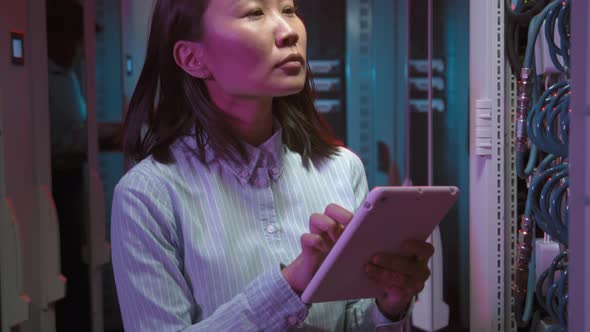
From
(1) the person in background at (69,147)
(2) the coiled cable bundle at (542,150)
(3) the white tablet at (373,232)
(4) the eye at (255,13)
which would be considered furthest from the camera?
(1) the person in background at (69,147)

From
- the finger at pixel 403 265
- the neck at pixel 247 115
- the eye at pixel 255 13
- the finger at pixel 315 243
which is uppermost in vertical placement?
the eye at pixel 255 13

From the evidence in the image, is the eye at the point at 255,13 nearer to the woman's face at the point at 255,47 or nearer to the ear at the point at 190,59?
the woman's face at the point at 255,47

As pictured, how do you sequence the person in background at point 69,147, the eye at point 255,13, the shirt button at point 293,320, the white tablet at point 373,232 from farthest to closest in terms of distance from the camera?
the person in background at point 69,147 < the eye at point 255,13 < the shirt button at point 293,320 < the white tablet at point 373,232

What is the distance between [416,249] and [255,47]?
403 millimetres

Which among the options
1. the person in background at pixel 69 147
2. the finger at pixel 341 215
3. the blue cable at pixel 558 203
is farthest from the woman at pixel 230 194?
the person in background at pixel 69 147

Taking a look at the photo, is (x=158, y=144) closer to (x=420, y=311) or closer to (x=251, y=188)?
(x=251, y=188)

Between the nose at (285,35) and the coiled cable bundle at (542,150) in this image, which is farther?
the coiled cable bundle at (542,150)

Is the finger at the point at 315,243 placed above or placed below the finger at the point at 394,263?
above

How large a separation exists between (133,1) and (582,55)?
9.15 ft

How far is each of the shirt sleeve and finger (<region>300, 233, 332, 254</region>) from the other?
0.24 feet

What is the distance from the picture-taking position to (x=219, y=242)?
1040mm

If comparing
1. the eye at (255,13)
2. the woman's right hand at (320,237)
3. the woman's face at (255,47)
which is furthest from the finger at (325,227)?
the eye at (255,13)

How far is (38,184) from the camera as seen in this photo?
113 inches

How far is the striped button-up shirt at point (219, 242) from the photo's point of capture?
966 mm
